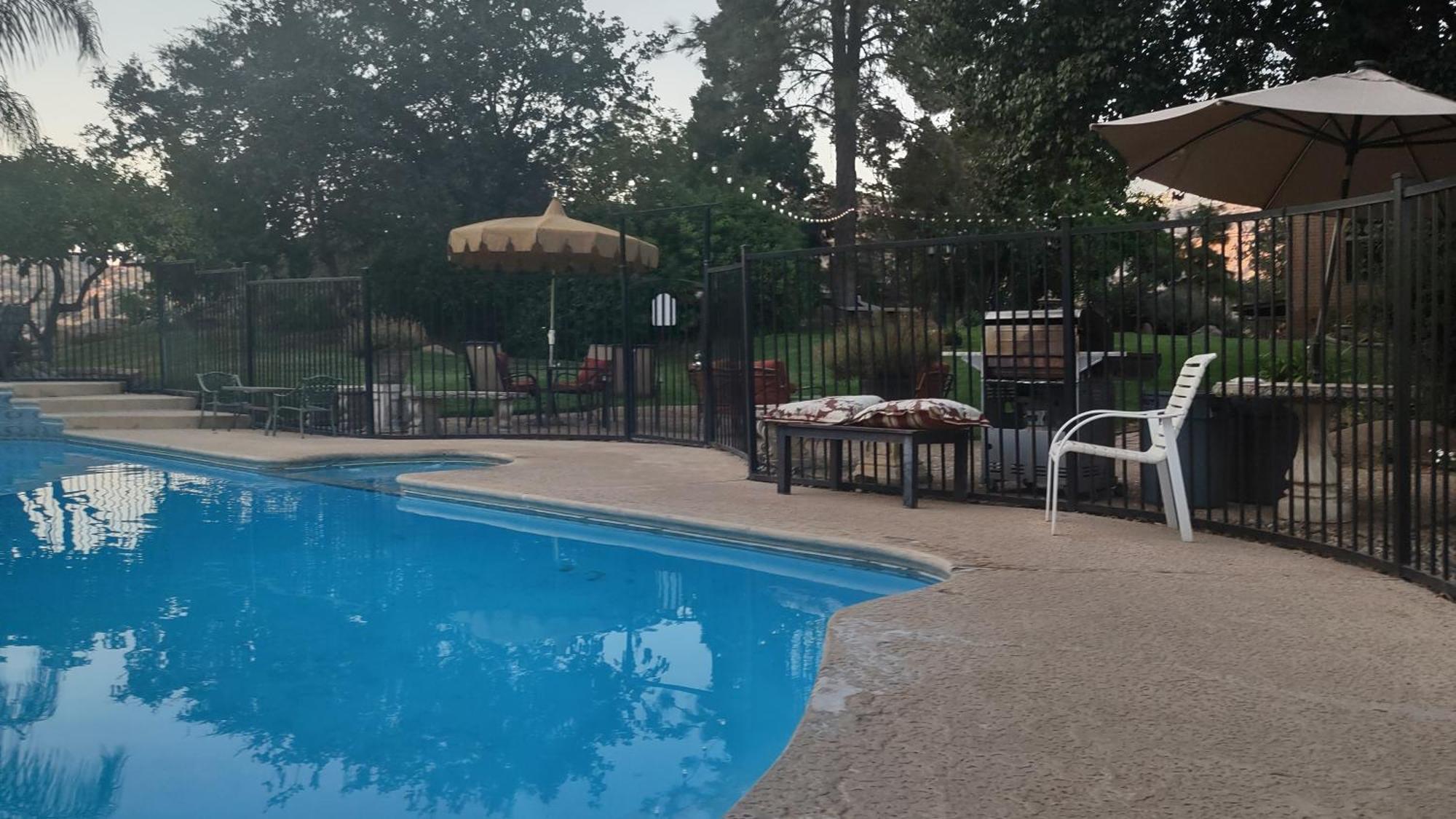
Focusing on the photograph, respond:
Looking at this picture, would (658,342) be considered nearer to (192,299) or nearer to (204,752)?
(192,299)

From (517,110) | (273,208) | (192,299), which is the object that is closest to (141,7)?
(273,208)

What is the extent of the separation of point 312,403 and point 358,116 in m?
12.8

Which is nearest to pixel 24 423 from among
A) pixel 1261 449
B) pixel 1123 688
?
pixel 1261 449

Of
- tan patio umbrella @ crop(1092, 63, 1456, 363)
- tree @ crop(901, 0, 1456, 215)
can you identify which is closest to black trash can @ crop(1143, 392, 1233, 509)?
tan patio umbrella @ crop(1092, 63, 1456, 363)

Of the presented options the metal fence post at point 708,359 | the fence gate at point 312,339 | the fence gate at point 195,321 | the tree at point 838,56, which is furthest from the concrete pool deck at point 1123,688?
the tree at point 838,56

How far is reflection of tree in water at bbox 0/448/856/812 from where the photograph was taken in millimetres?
4316

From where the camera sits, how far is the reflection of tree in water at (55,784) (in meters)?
3.76

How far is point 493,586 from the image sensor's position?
7078mm

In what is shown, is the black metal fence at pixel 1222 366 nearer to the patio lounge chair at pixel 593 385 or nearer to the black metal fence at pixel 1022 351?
the black metal fence at pixel 1022 351

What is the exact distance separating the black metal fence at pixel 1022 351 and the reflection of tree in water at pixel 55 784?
507cm

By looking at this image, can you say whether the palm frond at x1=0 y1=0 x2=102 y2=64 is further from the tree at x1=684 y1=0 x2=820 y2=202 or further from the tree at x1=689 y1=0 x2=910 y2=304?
the tree at x1=689 y1=0 x2=910 y2=304

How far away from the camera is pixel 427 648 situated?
18.8 feet

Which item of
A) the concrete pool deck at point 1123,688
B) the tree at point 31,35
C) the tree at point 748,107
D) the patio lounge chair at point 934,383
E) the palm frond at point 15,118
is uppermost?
the tree at point 748,107

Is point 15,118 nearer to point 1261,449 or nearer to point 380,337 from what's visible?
point 380,337
